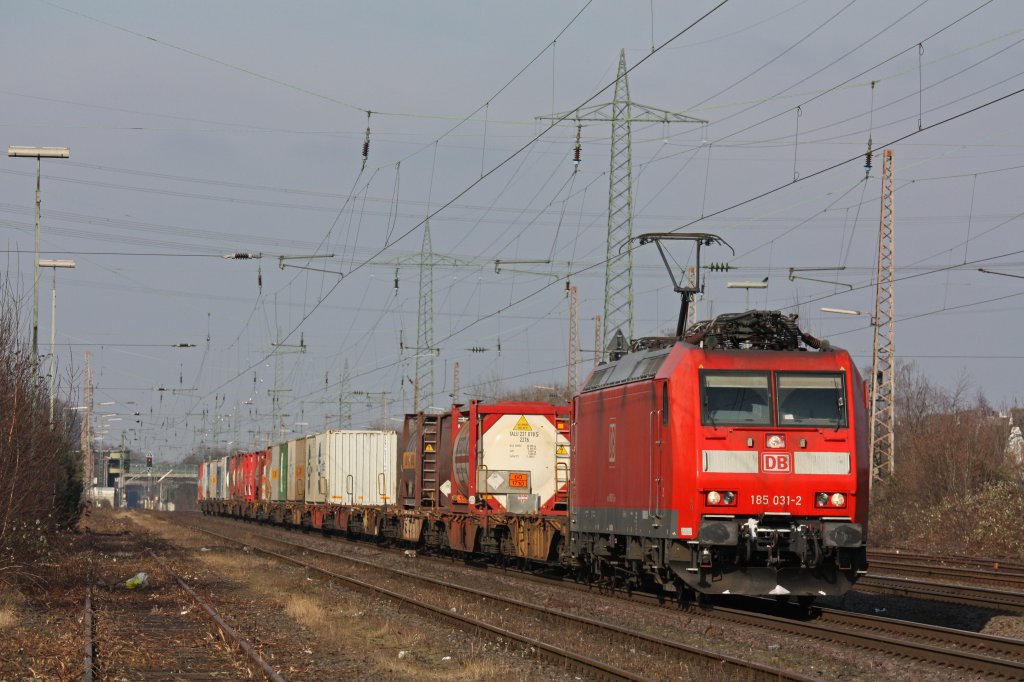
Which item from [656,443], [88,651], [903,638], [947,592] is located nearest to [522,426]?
[947,592]

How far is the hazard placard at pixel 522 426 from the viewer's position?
93.2 feet

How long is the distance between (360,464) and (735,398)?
28995mm

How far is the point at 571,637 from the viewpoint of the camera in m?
15.6

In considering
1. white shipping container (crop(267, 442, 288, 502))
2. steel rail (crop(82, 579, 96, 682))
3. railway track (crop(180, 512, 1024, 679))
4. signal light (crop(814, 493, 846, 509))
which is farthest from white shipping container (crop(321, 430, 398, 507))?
signal light (crop(814, 493, 846, 509))

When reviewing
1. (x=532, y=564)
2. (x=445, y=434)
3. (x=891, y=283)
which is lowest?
(x=532, y=564)

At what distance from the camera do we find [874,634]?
617 inches

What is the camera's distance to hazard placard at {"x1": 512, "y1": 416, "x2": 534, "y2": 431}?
28422mm

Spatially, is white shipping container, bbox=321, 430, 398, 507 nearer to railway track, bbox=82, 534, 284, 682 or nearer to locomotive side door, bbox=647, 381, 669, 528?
railway track, bbox=82, 534, 284, 682

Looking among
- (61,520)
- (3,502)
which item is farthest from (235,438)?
(3,502)

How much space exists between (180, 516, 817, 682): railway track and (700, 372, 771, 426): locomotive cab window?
3.22 metres

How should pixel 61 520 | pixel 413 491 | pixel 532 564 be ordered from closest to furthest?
pixel 532 564 < pixel 413 491 < pixel 61 520

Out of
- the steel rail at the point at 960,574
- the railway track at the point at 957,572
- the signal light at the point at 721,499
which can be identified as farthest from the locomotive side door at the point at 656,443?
the steel rail at the point at 960,574

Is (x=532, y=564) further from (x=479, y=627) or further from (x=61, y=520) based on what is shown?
(x=61, y=520)

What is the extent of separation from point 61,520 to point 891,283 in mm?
27362
